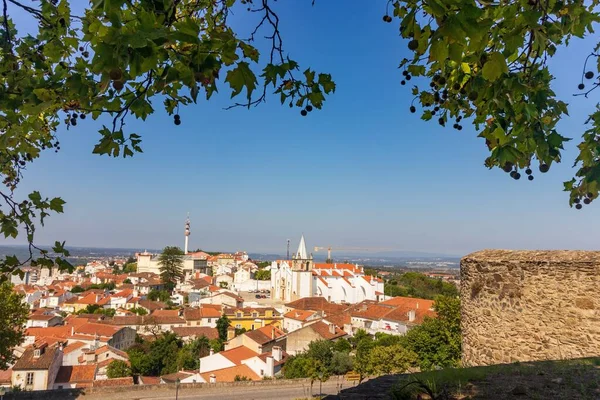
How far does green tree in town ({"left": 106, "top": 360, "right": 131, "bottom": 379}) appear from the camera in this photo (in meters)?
27.1

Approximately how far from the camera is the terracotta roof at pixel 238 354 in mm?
25312

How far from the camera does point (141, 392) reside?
667 inches

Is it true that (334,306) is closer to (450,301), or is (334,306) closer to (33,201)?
(450,301)

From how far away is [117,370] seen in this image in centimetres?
2727

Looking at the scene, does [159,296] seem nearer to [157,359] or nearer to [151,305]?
[151,305]

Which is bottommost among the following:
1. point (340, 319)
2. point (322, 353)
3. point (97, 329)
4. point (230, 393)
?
point (97, 329)

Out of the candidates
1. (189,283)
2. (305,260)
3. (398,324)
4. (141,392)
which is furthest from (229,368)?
(189,283)

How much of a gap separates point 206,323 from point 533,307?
41.5 meters

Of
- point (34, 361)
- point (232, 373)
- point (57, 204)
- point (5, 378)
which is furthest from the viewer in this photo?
point (5, 378)

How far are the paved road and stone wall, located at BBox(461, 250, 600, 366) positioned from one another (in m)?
11.4

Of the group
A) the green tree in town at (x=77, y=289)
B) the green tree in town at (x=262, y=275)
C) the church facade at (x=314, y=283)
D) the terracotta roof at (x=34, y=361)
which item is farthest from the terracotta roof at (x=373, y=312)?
the green tree in town at (x=77, y=289)

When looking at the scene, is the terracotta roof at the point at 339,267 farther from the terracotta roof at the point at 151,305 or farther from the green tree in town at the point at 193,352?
the green tree in town at the point at 193,352

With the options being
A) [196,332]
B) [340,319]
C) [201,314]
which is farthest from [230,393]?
[201,314]

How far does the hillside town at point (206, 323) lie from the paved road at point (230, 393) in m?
4.77
